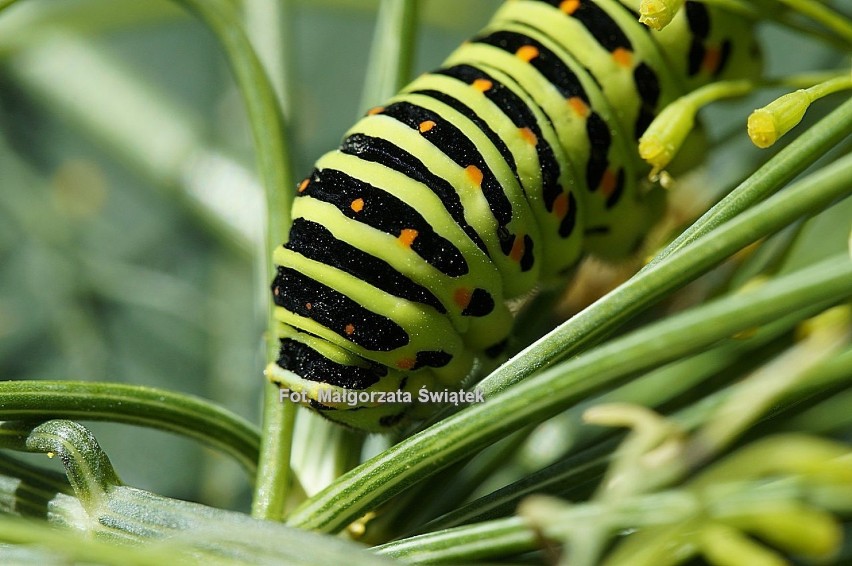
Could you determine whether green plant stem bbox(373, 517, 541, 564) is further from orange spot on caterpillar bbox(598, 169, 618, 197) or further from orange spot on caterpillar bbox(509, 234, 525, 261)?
orange spot on caterpillar bbox(598, 169, 618, 197)

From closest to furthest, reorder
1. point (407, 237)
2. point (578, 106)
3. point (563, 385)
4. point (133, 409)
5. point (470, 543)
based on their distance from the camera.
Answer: point (563, 385), point (470, 543), point (133, 409), point (407, 237), point (578, 106)

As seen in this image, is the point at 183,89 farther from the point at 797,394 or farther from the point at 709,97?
the point at 797,394

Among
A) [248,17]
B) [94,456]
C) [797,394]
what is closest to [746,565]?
[797,394]

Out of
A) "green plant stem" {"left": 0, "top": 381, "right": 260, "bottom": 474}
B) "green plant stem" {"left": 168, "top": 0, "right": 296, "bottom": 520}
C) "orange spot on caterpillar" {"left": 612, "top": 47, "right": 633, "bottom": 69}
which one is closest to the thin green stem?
"orange spot on caterpillar" {"left": 612, "top": 47, "right": 633, "bottom": 69}

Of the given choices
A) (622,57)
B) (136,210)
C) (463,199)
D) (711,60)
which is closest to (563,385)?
(463,199)

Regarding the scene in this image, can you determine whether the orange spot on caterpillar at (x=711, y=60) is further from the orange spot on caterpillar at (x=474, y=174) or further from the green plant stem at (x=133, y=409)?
the green plant stem at (x=133, y=409)

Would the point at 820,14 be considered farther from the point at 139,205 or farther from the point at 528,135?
the point at 139,205
